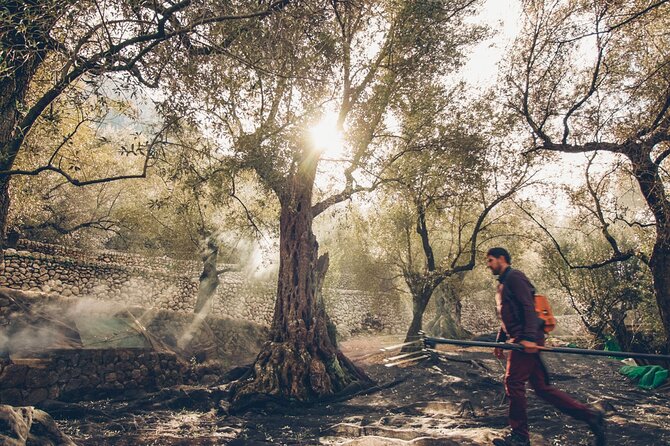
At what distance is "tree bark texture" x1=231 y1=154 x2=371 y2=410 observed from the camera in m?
10.5

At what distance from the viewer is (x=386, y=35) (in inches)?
489

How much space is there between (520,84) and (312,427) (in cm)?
1401

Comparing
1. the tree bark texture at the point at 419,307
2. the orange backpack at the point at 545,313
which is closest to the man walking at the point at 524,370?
the orange backpack at the point at 545,313

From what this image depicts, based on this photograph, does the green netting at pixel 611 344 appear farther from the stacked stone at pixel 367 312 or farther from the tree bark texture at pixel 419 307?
the stacked stone at pixel 367 312

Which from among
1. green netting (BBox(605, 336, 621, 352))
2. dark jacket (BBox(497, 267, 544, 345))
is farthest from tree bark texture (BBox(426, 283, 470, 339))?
dark jacket (BBox(497, 267, 544, 345))

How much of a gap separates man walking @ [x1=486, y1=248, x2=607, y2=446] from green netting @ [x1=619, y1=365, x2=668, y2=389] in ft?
26.6

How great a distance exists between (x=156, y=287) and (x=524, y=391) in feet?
85.5

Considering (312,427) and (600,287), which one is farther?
(600,287)

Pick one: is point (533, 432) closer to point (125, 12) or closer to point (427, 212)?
point (125, 12)

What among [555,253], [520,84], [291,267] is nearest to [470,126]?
[520,84]

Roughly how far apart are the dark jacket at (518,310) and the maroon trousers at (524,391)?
1.06 ft

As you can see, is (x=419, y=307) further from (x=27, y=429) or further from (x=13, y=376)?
(x=27, y=429)

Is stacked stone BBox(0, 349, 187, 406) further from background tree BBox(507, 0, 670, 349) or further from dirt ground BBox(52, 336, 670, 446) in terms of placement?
background tree BBox(507, 0, 670, 349)

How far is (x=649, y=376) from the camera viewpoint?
1188 cm
